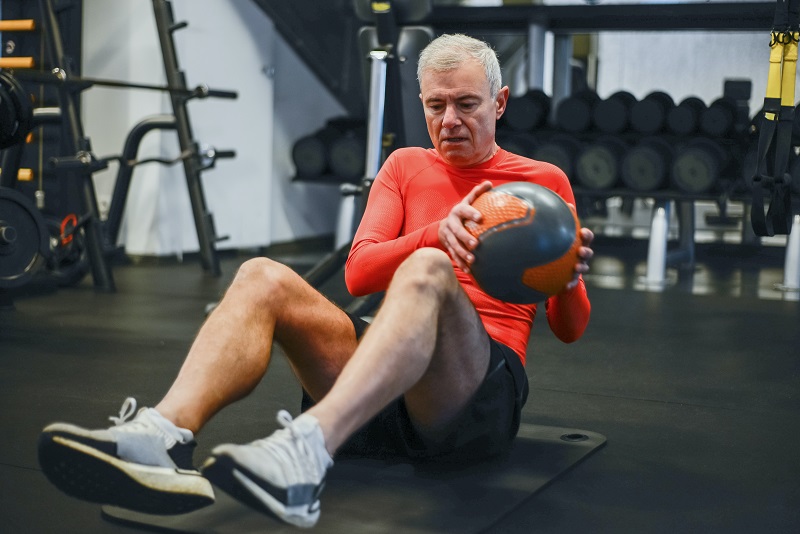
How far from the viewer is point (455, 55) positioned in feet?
5.78

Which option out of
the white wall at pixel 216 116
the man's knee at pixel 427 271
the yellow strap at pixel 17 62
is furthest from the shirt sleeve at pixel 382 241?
the white wall at pixel 216 116

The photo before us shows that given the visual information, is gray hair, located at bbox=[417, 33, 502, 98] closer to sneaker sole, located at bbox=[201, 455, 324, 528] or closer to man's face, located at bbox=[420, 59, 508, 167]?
man's face, located at bbox=[420, 59, 508, 167]

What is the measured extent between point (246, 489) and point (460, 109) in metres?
0.81

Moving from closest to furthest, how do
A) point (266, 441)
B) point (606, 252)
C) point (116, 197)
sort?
point (266, 441) → point (116, 197) → point (606, 252)

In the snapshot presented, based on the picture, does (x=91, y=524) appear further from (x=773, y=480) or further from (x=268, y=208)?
(x=268, y=208)

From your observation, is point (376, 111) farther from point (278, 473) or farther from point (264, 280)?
point (278, 473)

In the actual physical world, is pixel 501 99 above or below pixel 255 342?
above

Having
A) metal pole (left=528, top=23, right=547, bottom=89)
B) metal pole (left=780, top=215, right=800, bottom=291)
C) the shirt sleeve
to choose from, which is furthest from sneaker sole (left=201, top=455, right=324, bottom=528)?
metal pole (left=528, top=23, right=547, bottom=89)

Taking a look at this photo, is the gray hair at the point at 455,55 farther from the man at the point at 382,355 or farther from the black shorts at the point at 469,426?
the black shorts at the point at 469,426

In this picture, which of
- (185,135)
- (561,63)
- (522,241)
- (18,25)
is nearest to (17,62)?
(18,25)

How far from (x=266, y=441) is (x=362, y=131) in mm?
4848

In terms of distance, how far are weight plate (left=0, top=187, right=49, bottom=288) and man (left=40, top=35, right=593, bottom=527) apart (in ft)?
6.92

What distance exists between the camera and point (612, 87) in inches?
320

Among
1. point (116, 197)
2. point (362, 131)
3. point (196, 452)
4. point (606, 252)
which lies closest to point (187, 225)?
point (116, 197)
